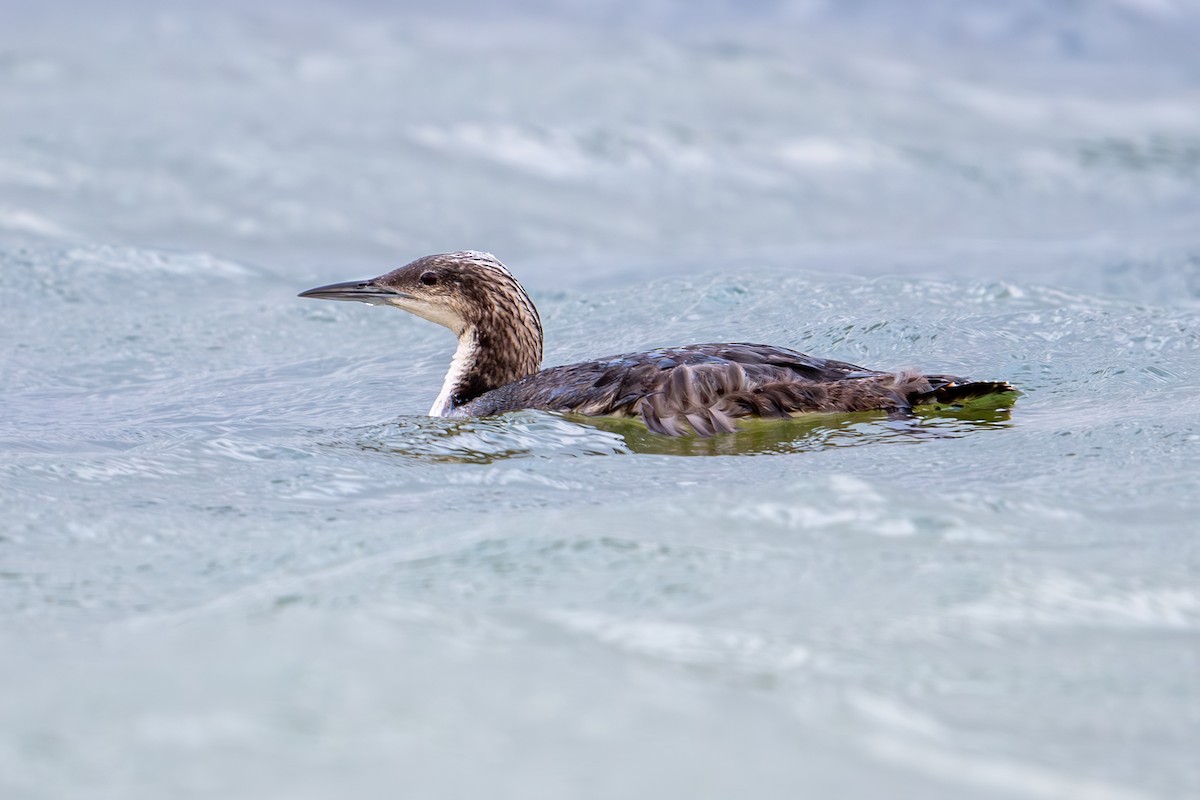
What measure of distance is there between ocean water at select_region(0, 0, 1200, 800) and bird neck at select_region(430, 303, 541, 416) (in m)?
0.40

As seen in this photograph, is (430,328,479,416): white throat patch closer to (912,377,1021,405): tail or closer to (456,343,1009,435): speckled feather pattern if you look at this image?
(456,343,1009,435): speckled feather pattern

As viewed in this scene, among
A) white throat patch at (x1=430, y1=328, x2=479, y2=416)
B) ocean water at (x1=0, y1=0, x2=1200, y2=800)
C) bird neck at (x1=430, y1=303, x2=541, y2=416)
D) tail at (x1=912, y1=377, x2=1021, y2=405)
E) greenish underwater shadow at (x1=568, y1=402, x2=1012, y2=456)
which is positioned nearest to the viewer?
ocean water at (x1=0, y1=0, x2=1200, y2=800)

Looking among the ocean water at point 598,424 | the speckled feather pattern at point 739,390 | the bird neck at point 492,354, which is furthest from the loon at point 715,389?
the bird neck at point 492,354

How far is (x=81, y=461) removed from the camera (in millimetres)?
6570

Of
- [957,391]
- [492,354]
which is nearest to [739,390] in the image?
[957,391]

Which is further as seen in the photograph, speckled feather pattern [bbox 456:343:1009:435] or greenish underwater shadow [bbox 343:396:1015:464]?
speckled feather pattern [bbox 456:343:1009:435]

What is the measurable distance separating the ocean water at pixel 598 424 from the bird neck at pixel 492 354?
396mm

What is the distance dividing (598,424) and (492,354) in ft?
4.32

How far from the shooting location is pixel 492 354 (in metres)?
8.20

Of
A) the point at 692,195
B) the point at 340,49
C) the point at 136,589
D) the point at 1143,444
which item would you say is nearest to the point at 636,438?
the point at 1143,444

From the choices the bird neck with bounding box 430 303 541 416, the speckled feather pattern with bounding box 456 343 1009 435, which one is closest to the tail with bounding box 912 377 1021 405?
the speckled feather pattern with bounding box 456 343 1009 435

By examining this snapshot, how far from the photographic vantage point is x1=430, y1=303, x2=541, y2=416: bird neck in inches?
321

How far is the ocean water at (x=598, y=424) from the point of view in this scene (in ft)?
12.8

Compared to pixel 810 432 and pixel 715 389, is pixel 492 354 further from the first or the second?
pixel 810 432
